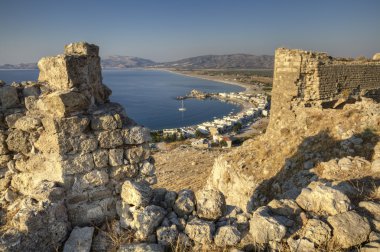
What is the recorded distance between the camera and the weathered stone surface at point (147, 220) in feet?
11.0

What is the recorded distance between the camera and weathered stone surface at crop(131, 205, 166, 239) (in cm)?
336

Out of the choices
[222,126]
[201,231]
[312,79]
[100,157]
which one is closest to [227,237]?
[201,231]

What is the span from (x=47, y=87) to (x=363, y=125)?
25.2 feet

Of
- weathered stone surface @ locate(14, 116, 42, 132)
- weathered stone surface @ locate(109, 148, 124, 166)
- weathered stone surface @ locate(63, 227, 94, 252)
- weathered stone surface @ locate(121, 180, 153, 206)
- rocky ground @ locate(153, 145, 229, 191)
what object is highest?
weathered stone surface @ locate(14, 116, 42, 132)

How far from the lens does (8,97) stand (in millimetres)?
4234

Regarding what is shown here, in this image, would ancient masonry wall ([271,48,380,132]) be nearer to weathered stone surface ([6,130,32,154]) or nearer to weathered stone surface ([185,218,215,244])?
weathered stone surface ([185,218,215,244])

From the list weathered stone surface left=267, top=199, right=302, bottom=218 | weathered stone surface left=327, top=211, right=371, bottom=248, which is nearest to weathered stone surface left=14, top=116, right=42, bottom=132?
weathered stone surface left=267, top=199, right=302, bottom=218

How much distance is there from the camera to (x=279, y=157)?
8188 mm

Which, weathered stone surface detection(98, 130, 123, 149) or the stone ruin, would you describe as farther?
weathered stone surface detection(98, 130, 123, 149)

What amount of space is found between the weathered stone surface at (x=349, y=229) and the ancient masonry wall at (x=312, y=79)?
726 cm

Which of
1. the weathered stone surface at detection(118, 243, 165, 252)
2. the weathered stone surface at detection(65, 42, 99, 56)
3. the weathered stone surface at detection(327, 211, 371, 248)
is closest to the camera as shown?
the weathered stone surface at detection(327, 211, 371, 248)

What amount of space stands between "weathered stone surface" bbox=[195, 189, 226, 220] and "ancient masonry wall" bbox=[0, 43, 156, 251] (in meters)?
1.09

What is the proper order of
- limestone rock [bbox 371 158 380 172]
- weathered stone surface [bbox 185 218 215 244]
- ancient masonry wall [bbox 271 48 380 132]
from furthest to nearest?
ancient masonry wall [bbox 271 48 380 132] < limestone rock [bbox 371 158 380 172] < weathered stone surface [bbox 185 218 215 244]

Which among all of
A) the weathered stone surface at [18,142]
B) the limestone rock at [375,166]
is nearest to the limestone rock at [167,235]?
the weathered stone surface at [18,142]
